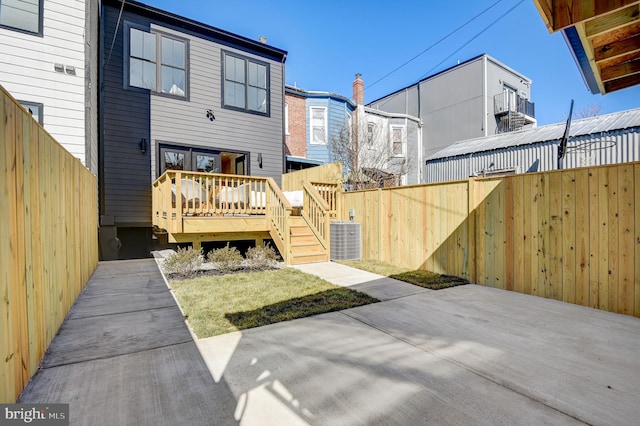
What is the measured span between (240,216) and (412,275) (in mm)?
3796

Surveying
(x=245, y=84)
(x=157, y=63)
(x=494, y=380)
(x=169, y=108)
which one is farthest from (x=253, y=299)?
(x=245, y=84)

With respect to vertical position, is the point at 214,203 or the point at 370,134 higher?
the point at 370,134

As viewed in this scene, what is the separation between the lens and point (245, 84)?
934 cm

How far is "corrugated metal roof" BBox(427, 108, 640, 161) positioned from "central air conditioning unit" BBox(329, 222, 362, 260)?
7.04 meters

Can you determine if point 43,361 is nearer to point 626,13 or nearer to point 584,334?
point 584,334

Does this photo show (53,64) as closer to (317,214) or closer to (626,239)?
(317,214)

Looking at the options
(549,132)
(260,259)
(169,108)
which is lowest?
(260,259)

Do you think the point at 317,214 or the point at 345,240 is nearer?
the point at 345,240

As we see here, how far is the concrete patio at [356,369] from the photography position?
186 cm

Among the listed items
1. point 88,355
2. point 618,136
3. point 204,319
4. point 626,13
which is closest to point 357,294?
point 204,319

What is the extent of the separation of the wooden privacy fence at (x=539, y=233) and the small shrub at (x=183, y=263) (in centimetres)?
402

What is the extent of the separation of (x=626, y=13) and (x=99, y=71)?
9309 millimetres

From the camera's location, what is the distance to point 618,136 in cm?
839

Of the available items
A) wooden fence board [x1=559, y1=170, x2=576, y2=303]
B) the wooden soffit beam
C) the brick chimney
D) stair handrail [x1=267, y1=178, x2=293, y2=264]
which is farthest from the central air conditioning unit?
the brick chimney
